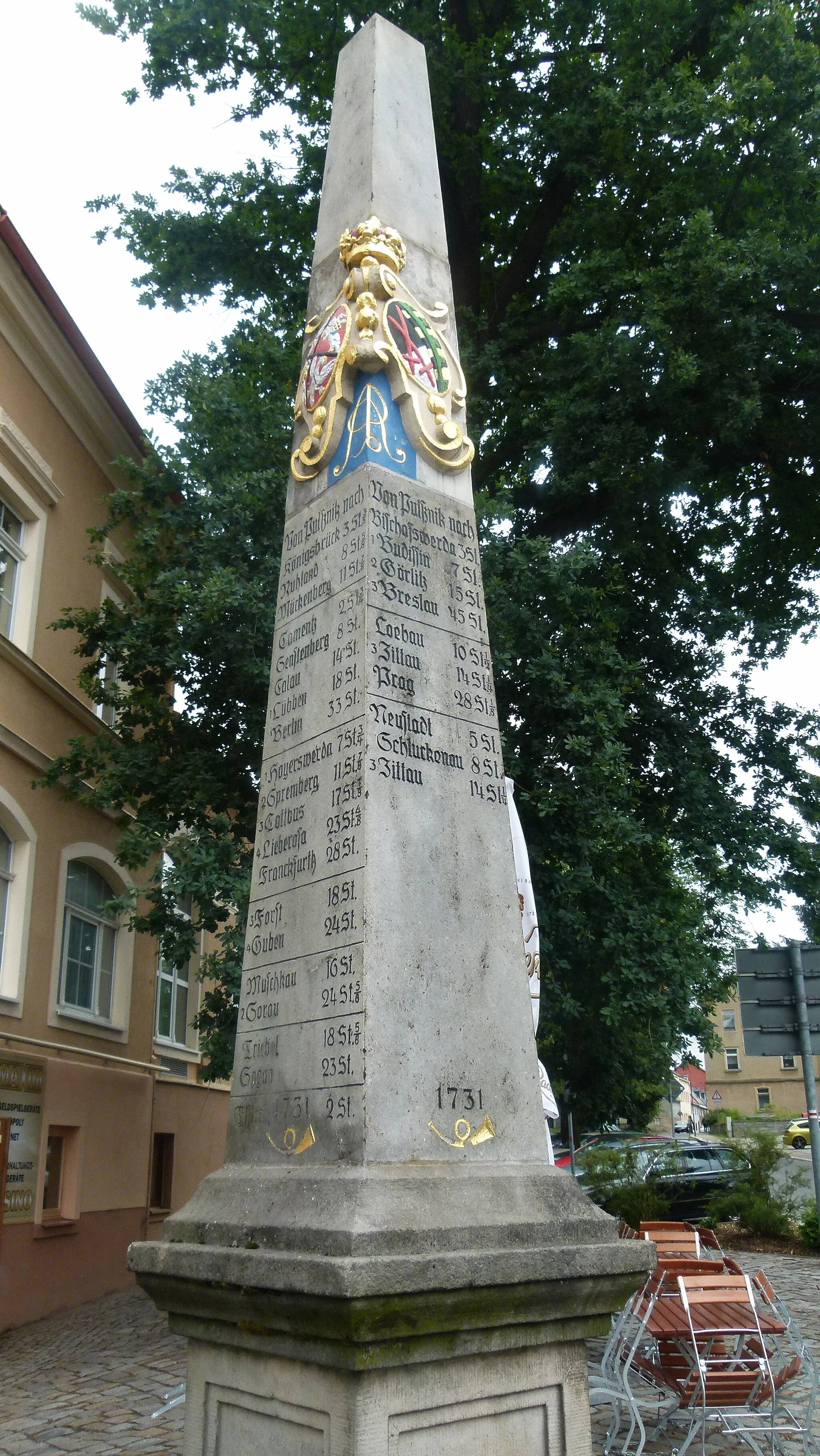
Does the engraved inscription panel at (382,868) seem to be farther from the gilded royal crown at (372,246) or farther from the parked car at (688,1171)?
the parked car at (688,1171)

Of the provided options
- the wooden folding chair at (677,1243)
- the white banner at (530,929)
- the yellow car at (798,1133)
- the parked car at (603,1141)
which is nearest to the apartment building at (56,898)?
the wooden folding chair at (677,1243)

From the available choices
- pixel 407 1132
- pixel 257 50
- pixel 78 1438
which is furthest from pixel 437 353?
pixel 257 50

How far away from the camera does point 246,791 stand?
10.4m

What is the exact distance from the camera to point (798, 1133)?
38.8 meters

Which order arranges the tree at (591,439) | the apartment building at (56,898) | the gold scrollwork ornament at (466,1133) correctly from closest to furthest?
the gold scrollwork ornament at (466,1133) → the tree at (591,439) → the apartment building at (56,898)

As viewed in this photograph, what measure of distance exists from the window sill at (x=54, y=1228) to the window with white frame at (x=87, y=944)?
6.96 ft

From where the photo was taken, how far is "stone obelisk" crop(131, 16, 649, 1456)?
2.76 meters

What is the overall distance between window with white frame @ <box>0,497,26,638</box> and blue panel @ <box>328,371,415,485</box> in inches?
315

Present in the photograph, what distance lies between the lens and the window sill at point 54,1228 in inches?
439

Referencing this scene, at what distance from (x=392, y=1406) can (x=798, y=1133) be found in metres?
40.3

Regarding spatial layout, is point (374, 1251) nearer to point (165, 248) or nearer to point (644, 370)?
point (644, 370)

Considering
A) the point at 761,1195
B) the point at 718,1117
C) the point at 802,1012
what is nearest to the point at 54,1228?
the point at 802,1012

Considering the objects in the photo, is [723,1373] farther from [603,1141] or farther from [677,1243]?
[603,1141]

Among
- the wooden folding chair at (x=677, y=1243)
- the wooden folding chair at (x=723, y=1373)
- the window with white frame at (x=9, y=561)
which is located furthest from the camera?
the window with white frame at (x=9, y=561)
